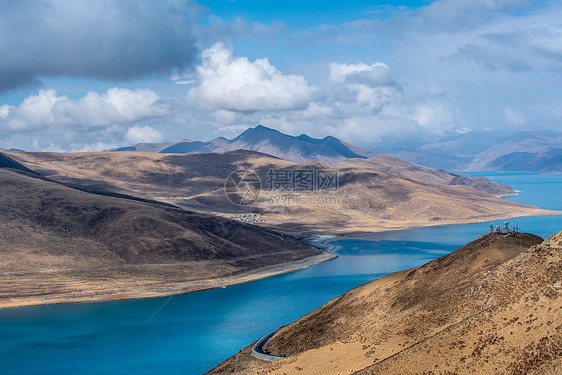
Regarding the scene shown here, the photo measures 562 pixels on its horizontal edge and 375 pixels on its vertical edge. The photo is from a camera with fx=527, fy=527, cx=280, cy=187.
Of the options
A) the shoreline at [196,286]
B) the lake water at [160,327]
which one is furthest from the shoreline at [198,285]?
the lake water at [160,327]

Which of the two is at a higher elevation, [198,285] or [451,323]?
[451,323]

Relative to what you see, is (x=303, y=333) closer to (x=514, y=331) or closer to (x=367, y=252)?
(x=514, y=331)

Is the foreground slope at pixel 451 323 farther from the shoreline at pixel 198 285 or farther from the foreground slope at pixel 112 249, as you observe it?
the foreground slope at pixel 112 249

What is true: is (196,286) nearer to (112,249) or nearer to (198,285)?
(198,285)

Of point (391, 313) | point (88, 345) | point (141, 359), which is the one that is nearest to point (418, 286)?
point (391, 313)

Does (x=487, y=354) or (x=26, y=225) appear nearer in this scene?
(x=487, y=354)

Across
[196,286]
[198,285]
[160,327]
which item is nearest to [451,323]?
[160,327]
